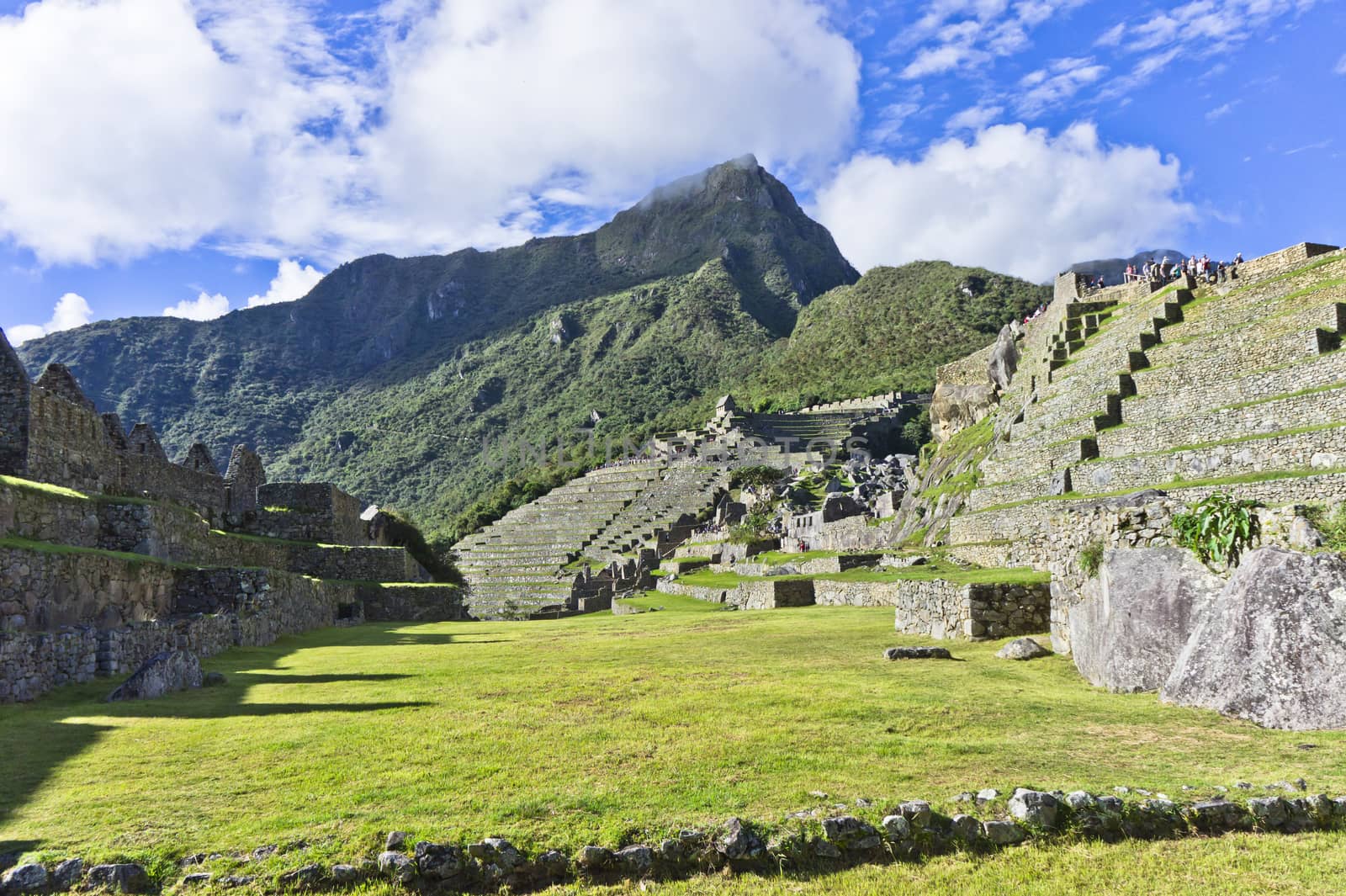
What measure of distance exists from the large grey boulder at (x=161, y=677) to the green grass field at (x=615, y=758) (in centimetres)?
28

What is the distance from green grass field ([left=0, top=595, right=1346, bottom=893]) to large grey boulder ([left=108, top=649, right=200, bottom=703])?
0.91 feet

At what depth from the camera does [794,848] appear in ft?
16.1

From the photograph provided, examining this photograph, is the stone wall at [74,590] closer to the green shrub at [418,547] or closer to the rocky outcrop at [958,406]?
the green shrub at [418,547]

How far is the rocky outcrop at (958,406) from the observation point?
49.1 m

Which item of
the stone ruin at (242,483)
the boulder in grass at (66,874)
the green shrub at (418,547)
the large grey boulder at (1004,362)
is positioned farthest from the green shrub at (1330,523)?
the large grey boulder at (1004,362)

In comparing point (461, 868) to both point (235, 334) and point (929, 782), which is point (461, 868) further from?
point (235, 334)

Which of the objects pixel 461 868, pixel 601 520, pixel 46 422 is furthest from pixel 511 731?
pixel 601 520

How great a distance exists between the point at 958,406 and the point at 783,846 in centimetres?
4934

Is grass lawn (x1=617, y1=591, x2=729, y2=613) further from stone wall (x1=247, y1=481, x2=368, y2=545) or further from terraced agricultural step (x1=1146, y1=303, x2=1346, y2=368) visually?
terraced agricultural step (x1=1146, y1=303, x2=1346, y2=368)

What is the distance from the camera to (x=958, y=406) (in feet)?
168

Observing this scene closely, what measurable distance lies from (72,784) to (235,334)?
163 metres

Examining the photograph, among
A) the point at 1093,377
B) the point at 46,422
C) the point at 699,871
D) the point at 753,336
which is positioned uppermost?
the point at 753,336

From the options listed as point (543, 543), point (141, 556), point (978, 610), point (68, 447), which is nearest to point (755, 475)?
point (543, 543)

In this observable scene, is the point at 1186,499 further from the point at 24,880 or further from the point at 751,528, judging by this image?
the point at 751,528
